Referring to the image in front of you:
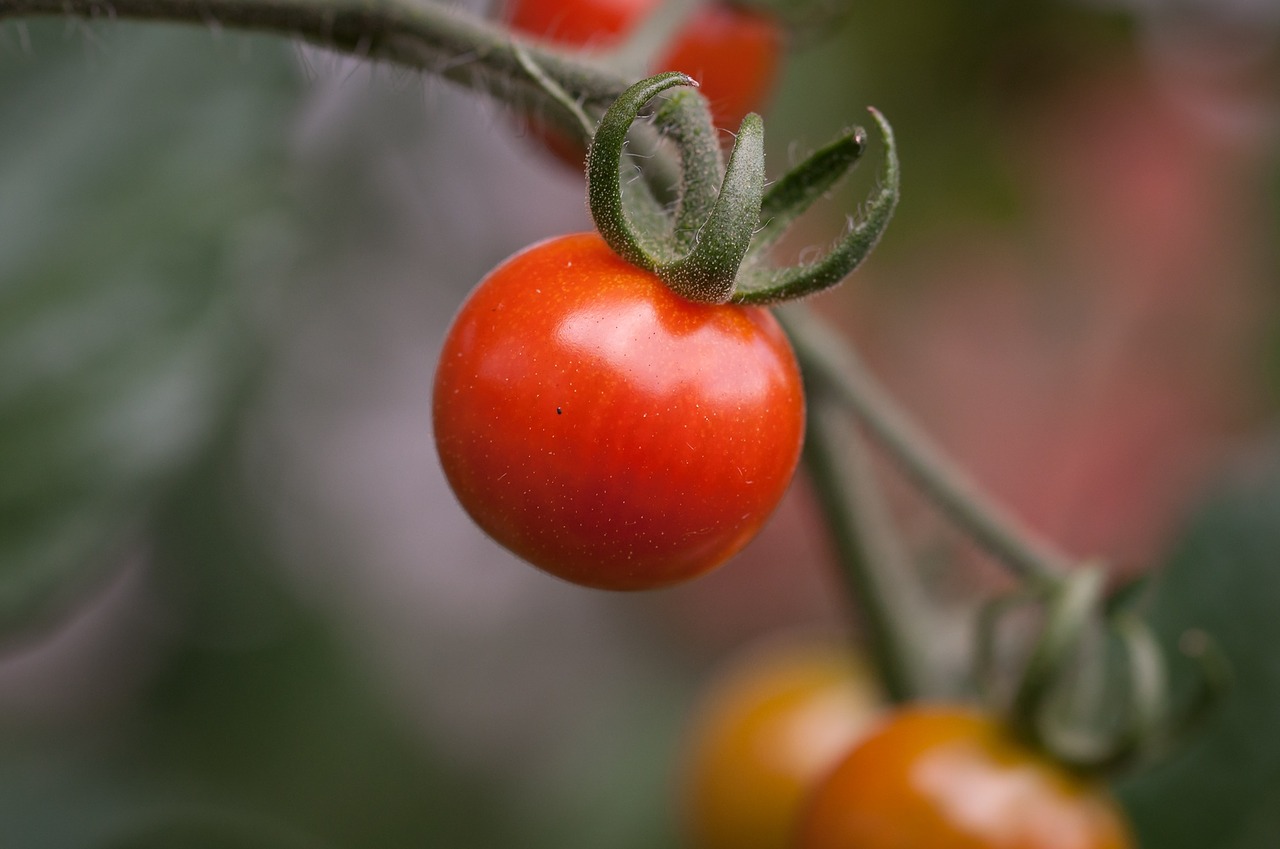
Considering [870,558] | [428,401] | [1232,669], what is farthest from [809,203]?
[428,401]

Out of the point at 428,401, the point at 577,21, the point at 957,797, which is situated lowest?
the point at 428,401

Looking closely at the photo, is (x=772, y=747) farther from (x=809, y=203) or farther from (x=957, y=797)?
(x=809, y=203)

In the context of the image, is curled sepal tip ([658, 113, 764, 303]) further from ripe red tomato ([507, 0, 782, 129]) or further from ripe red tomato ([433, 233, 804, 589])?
ripe red tomato ([507, 0, 782, 129])

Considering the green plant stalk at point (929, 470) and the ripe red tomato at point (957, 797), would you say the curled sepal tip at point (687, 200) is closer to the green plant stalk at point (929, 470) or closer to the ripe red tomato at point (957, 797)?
the green plant stalk at point (929, 470)

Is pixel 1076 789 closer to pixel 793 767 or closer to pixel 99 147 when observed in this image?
pixel 793 767

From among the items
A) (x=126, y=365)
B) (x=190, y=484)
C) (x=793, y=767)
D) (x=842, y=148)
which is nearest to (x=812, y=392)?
(x=842, y=148)

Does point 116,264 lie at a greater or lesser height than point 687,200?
lesser
